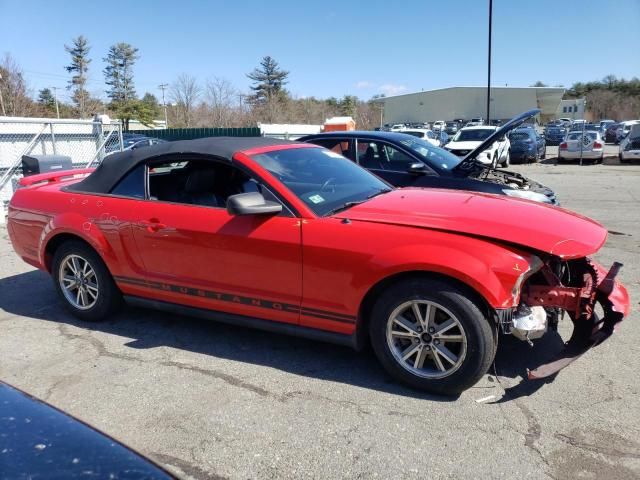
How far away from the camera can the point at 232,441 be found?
2826 millimetres

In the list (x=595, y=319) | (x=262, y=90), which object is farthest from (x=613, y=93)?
(x=595, y=319)

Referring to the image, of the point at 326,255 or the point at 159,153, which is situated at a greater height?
the point at 159,153

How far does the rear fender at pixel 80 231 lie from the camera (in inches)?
169

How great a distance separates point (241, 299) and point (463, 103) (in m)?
82.8

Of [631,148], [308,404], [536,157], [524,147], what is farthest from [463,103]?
[308,404]

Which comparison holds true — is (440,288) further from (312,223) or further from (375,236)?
(312,223)

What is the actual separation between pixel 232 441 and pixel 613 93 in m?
104

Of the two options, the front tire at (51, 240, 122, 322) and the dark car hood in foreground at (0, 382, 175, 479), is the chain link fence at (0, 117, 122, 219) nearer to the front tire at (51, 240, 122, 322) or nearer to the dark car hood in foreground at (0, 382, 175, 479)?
the front tire at (51, 240, 122, 322)

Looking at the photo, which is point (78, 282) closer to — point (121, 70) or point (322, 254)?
point (322, 254)

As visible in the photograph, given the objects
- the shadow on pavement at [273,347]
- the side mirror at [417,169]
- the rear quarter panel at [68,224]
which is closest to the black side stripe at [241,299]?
the rear quarter panel at [68,224]

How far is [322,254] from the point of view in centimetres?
338

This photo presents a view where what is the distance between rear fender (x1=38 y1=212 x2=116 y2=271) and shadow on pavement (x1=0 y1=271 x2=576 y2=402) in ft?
2.29

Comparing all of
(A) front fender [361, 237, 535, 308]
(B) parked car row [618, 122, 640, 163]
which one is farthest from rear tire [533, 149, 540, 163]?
(A) front fender [361, 237, 535, 308]

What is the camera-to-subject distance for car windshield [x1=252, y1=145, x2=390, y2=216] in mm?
3727
